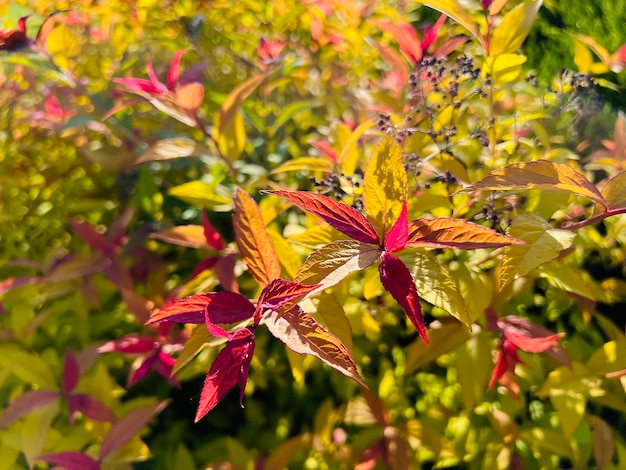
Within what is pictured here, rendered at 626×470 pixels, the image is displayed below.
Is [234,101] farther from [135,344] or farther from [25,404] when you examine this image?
[25,404]

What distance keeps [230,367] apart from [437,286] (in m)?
0.24

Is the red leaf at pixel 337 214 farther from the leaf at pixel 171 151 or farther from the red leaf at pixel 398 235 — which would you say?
the leaf at pixel 171 151

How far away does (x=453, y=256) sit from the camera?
2.98ft

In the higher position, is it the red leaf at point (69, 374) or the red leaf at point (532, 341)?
the red leaf at point (532, 341)

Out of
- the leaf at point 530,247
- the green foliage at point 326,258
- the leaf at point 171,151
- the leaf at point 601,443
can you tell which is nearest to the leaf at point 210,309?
the green foliage at point 326,258

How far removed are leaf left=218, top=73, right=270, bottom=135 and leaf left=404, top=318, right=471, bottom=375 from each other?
0.52 m

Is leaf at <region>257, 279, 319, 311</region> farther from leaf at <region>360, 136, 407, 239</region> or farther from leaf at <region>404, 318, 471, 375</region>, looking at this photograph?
leaf at <region>404, 318, 471, 375</region>

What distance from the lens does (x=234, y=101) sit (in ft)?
3.13

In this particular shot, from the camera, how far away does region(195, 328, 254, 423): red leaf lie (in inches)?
21.7

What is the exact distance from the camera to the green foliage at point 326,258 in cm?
58

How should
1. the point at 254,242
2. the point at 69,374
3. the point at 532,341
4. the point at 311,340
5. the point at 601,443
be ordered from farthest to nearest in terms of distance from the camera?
1. the point at 69,374
2. the point at 601,443
3. the point at 532,341
4. the point at 254,242
5. the point at 311,340

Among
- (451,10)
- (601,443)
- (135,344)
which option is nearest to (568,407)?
(601,443)

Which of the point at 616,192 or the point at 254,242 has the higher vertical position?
the point at 616,192

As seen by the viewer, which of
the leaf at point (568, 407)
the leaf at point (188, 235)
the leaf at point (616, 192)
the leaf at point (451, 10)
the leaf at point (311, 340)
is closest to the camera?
the leaf at point (311, 340)
